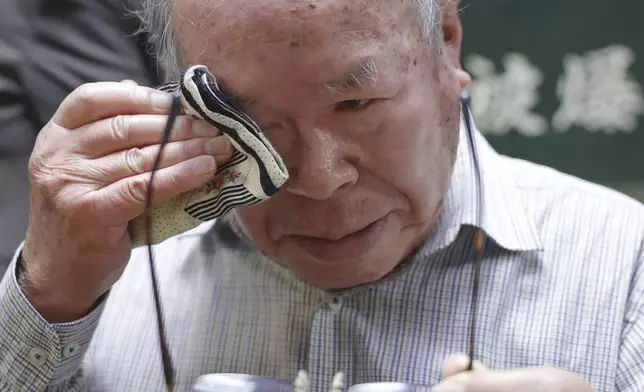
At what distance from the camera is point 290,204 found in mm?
721

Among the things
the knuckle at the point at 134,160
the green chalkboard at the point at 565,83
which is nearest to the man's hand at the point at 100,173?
the knuckle at the point at 134,160

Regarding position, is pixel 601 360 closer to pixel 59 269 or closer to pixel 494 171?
pixel 494 171

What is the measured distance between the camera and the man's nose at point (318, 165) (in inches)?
26.3

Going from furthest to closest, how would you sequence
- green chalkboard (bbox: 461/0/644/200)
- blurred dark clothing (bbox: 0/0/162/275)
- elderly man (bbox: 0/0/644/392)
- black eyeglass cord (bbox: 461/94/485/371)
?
green chalkboard (bbox: 461/0/644/200) < blurred dark clothing (bbox: 0/0/162/275) < black eyeglass cord (bbox: 461/94/485/371) < elderly man (bbox: 0/0/644/392)

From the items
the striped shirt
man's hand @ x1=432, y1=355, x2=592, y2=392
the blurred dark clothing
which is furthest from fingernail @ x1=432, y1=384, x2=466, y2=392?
the blurred dark clothing

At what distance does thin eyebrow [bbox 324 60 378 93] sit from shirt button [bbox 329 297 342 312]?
0.88 feet

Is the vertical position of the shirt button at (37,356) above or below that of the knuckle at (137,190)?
below

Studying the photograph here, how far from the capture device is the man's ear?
2.58ft

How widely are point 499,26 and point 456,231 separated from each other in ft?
2.09

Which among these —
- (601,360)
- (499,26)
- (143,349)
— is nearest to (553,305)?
(601,360)

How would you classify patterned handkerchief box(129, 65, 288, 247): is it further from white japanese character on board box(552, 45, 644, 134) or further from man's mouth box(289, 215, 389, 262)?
white japanese character on board box(552, 45, 644, 134)

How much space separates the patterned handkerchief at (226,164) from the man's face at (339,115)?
2cm

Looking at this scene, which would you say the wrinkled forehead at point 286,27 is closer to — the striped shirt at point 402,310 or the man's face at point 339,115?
the man's face at point 339,115

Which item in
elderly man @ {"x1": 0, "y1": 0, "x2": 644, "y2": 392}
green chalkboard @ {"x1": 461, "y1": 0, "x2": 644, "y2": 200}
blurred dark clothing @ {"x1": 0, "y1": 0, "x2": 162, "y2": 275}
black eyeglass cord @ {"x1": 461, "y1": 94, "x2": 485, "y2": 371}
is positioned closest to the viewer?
elderly man @ {"x1": 0, "y1": 0, "x2": 644, "y2": 392}
